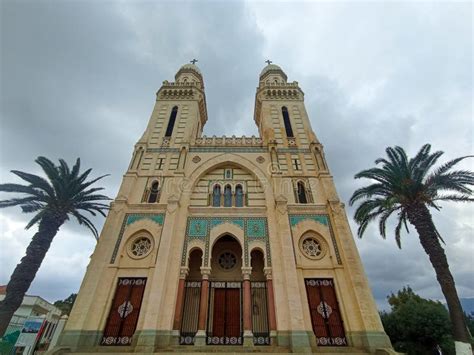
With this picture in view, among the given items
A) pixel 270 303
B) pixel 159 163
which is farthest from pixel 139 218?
pixel 270 303

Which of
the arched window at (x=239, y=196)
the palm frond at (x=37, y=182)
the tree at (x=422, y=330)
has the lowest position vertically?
the tree at (x=422, y=330)

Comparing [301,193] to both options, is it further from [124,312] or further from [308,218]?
[124,312]

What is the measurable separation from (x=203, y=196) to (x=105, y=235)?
A: 6.41m

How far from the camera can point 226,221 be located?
48.9 ft

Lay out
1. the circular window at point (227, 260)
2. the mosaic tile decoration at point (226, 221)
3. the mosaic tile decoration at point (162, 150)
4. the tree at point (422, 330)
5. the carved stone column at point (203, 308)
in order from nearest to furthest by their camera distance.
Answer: the carved stone column at point (203, 308)
the mosaic tile decoration at point (226, 221)
the circular window at point (227, 260)
the tree at point (422, 330)
the mosaic tile decoration at point (162, 150)

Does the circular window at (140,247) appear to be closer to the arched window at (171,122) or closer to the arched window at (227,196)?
the arched window at (227,196)

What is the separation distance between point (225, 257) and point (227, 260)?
24cm

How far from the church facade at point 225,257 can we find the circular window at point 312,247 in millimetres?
63

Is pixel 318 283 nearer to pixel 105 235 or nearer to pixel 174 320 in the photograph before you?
pixel 174 320

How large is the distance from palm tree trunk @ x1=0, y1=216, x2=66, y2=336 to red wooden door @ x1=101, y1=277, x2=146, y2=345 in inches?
156

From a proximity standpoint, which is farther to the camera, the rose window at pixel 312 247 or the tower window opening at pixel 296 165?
the tower window opening at pixel 296 165

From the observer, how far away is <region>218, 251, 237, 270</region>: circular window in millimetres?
15149

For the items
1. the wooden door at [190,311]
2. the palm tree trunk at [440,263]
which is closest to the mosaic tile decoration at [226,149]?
the wooden door at [190,311]

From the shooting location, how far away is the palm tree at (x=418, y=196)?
1037 cm
